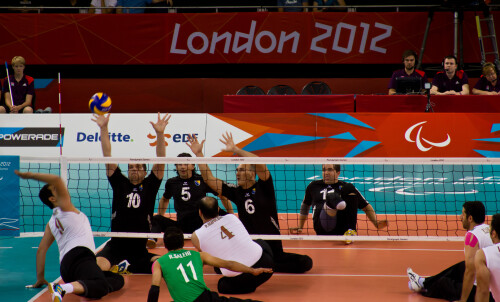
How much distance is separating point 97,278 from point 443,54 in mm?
17403

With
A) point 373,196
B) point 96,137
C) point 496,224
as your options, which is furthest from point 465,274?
point 96,137

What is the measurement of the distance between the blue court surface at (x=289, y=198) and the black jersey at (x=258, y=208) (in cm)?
162

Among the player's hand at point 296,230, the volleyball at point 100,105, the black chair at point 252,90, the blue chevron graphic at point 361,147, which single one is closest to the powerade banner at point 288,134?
the blue chevron graphic at point 361,147

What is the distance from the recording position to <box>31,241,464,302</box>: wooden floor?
26.4 ft

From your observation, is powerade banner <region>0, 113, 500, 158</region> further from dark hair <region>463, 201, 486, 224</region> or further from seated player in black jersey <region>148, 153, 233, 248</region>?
dark hair <region>463, 201, 486, 224</region>

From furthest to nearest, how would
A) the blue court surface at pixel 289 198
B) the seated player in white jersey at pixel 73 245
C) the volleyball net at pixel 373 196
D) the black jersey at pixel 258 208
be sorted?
the blue court surface at pixel 289 198 < the black jersey at pixel 258 208 < the volleyball net at pixel 373 196 < the seated player in white jersey at pixel 73 245

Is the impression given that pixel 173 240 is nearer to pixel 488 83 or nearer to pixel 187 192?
pixel 187 192

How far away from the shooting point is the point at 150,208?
9.23 meters

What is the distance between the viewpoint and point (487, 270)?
639cm

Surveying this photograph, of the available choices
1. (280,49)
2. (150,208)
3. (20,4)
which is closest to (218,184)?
(150,208)

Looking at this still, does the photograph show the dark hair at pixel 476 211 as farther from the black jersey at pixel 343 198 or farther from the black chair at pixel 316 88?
the black chair at pixel 316 88

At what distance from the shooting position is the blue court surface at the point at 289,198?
368 inches

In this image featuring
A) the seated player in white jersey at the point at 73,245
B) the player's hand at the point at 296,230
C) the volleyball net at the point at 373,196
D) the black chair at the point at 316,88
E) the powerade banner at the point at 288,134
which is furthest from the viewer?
the black chair at the point at 316,88

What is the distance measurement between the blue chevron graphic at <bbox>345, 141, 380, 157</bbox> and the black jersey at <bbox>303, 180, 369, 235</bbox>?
7.24 meters
